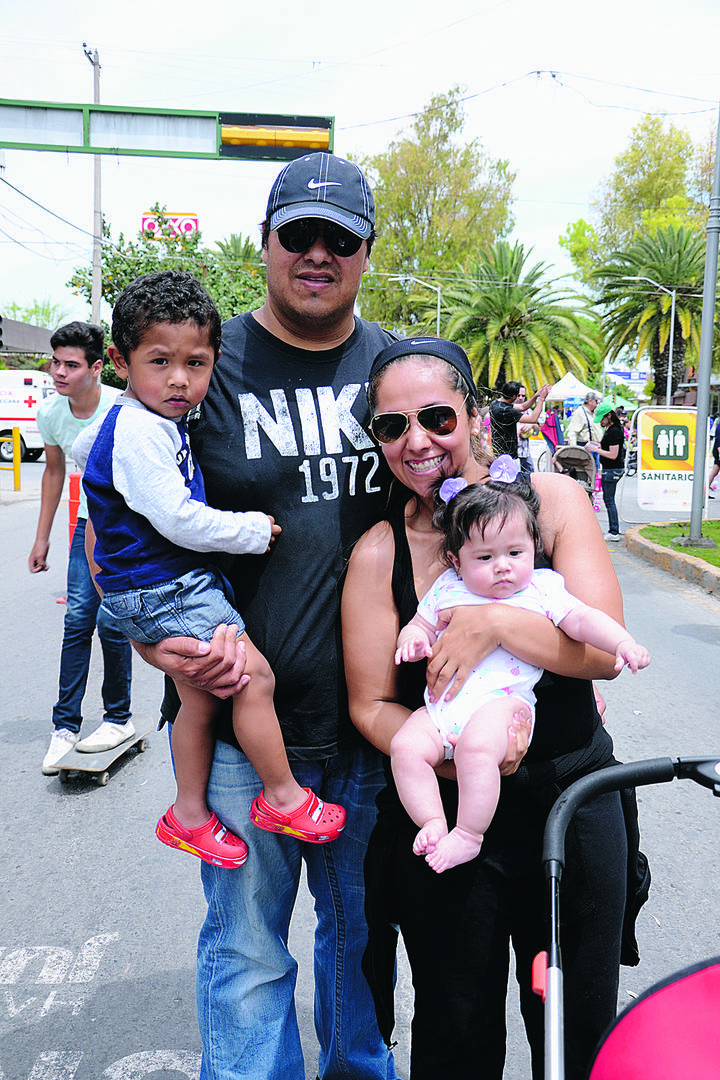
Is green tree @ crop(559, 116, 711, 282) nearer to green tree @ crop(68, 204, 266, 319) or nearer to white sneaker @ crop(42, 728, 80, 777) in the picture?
green tree @ crop(68, 204, 266, 319)

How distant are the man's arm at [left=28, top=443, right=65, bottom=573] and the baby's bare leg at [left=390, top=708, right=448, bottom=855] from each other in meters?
3.66

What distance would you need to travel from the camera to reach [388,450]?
1.93 m

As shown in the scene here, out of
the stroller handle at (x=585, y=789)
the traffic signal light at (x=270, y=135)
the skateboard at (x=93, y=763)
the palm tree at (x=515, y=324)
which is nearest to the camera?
the stroller handle at (x=585, y=789)

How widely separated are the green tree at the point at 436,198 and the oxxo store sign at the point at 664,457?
Answer: 31464mm

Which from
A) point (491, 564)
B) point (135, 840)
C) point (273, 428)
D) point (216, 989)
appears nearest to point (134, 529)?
point (273, 428)

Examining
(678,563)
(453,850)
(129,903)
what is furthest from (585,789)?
(678,563)

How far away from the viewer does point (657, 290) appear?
36719mm

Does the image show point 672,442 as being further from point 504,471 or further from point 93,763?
point 504,471

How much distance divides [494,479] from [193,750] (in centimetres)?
96

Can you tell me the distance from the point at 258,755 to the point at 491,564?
2.35 ft

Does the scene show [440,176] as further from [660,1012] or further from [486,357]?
[660,1012]

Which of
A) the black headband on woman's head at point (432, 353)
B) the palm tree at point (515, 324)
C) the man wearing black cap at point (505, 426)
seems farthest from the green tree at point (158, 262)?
the black headband on woman's head at point (432, 353)

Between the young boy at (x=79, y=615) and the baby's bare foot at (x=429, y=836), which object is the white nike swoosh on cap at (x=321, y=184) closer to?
the baby's bare foot at (x=429, y=836)

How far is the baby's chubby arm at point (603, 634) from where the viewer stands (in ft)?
5.47
